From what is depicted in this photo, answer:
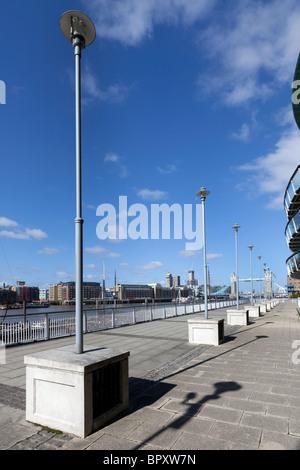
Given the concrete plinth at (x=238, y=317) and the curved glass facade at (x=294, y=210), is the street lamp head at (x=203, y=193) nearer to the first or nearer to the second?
the concrete plinth at (x=238, y=317)

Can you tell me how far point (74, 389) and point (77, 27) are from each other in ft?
18.3

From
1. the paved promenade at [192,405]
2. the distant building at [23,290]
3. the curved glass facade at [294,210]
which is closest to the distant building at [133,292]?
the distant building at [23,290]

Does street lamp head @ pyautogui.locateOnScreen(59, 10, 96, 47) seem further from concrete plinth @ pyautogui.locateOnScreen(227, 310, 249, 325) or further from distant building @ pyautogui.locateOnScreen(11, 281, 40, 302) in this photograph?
distant building @ pyautogui.locateOnScreen(11, 281, 40, 302)

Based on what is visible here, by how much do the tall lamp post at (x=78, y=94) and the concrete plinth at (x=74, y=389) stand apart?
495 millimetres

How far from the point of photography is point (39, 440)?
3881 mm

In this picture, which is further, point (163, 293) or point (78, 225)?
point (163, 293)

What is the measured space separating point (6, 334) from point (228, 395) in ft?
27.1

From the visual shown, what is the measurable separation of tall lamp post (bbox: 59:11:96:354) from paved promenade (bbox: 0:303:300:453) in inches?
51.7

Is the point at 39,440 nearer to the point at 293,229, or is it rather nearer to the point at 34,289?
the point at 293,229

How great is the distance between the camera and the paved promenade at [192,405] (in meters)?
3.78

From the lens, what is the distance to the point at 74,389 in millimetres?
3957

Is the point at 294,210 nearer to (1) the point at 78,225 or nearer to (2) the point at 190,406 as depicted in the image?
(2) the point at 190,406

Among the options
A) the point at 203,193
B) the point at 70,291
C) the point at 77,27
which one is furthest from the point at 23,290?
the point at 77,27
